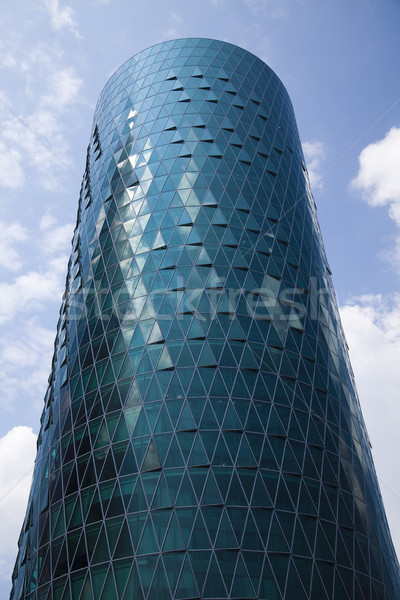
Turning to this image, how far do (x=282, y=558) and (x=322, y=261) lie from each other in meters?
24.6

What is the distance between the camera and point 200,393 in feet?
105

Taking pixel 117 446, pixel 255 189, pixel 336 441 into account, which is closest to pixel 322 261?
pixel 255 189

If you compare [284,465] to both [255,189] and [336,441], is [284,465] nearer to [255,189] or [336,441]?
[336,441]

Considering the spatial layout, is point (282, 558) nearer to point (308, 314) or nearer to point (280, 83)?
point (308, 314)

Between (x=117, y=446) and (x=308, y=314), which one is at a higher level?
(x=308, y=314)

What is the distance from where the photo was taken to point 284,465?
101ft

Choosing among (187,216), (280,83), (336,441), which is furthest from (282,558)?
(280,83)

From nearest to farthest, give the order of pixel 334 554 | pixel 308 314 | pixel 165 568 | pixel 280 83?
1. pixel 165 568
2. pixel 334 554
3. pixel 308 314
4. pixel 280 83

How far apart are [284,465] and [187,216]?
1810 centimetres

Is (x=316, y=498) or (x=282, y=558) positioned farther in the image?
(x=316, y=498)

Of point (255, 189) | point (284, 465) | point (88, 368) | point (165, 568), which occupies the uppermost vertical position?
point (255, 189)

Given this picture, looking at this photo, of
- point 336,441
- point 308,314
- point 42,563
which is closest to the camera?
point 42,563

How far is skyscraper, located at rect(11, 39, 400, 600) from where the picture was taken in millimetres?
27781

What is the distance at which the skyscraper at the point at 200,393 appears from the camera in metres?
27.8
